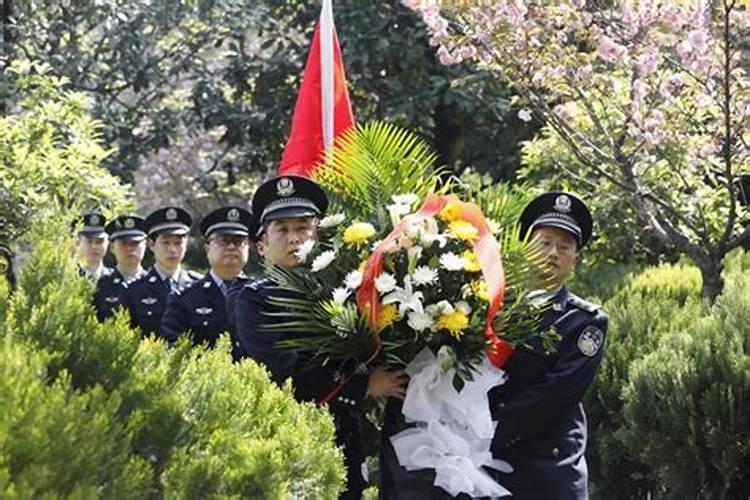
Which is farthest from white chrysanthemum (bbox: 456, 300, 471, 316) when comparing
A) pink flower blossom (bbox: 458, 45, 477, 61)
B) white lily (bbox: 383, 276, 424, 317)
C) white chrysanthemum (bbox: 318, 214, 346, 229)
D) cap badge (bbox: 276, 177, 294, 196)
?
pink flower blossom (bbox: 458, 45, 477, 61)

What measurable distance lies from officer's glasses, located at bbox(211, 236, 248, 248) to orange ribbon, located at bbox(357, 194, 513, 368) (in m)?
2.89

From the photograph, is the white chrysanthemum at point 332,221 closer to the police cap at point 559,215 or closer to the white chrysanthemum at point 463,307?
the white chrysanthemum at point 463,307

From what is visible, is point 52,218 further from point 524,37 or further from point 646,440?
point 524,37

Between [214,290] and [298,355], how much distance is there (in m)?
2.52

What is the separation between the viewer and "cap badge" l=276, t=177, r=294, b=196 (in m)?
4.75

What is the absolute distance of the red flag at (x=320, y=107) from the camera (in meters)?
6.52

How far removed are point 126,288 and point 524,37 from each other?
283 cm

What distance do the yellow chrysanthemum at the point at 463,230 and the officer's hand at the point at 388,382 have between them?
1.62 ft

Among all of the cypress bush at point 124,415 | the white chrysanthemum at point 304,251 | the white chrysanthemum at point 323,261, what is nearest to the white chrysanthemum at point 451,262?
the white chrysanthemum at point 323,261

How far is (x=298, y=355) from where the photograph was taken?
4.49m

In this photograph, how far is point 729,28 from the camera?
7230 millimetres

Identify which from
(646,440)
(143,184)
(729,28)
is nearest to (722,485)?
(646,440)

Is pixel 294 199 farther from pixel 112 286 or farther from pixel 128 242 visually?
pixel 128 242

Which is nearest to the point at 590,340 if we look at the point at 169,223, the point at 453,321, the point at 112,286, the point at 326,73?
the point at 453,321
